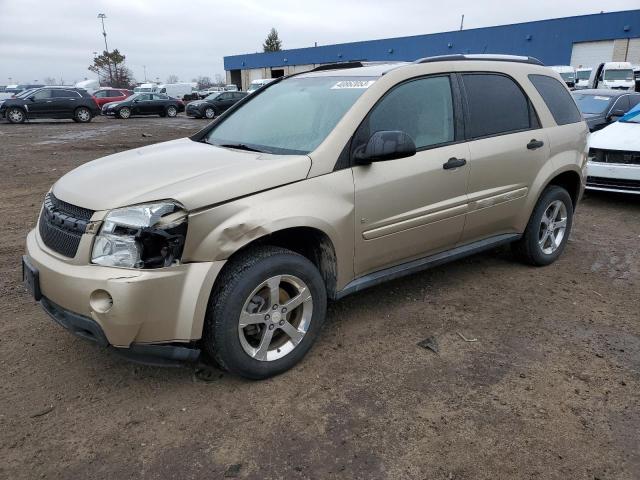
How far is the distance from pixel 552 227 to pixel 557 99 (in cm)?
118

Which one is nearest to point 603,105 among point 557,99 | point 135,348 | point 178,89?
point 557,99

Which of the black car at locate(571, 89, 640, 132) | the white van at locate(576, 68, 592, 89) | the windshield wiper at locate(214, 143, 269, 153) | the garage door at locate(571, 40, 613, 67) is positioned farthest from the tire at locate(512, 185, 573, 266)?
the garage door at locate(571, 40, 613, 67)

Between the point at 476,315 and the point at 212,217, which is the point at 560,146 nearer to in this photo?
the point at 476,315

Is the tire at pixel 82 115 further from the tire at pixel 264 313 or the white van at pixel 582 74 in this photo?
the white van at pixel 582 74

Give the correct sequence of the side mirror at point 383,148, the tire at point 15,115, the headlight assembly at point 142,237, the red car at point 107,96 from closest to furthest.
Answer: the headlight assembly at point 142,237 < the side mirror at point 383,148 < the tire at point 15,115 < the red car at point 107,96

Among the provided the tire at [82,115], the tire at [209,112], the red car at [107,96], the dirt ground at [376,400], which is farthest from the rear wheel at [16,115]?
the dirt ground at [376,400]

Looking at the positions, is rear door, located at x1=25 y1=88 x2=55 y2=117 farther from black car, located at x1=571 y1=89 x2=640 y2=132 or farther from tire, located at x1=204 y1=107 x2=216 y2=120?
black car, located at x1=571 y1=89 x2=640 y2=132

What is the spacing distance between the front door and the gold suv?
0.4 inches

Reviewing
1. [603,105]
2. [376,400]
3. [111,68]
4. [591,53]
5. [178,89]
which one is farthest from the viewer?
[111,68]

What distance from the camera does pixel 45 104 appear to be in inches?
885

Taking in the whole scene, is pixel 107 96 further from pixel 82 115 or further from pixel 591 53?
pixel 591 53

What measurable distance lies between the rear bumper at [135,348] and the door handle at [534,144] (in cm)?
320

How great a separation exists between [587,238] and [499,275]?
1941mm

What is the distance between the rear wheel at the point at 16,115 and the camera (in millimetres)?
22359
